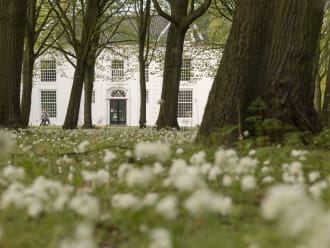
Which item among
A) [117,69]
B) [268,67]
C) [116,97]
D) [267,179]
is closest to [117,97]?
[116,97]

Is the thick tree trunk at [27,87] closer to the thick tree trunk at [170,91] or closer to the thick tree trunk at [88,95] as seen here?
the thick tree trunk at [88,95]

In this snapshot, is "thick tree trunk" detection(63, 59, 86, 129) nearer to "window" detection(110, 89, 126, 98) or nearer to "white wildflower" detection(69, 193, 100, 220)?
"white wildflower" detection(69, 193, 100, 220)

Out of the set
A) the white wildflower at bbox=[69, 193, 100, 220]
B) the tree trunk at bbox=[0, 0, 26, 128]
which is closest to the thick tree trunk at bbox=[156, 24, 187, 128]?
the tree trunk at bbox=[0, 0, 26, 128]

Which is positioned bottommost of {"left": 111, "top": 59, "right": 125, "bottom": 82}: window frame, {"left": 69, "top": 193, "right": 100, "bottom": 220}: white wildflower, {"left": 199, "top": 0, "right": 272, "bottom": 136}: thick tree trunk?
{"left": 69, "top": 193, "right": 100, "bottom": 220}: white wildflower

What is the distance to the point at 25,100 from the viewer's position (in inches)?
873

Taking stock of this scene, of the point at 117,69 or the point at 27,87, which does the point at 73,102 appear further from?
the point at 117,69

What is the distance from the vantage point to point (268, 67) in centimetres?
779

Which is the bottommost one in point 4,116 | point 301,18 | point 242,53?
point 4,116

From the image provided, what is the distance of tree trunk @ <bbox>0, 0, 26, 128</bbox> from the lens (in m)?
14.3

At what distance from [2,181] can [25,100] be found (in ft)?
63.6

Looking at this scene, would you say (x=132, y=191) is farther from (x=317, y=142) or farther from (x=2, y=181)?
(x=317, y=142)

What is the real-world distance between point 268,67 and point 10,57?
9.10m

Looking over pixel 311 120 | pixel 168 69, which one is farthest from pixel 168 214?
pixel 168 69

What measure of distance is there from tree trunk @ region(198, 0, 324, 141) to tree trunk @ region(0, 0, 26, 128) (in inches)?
321
